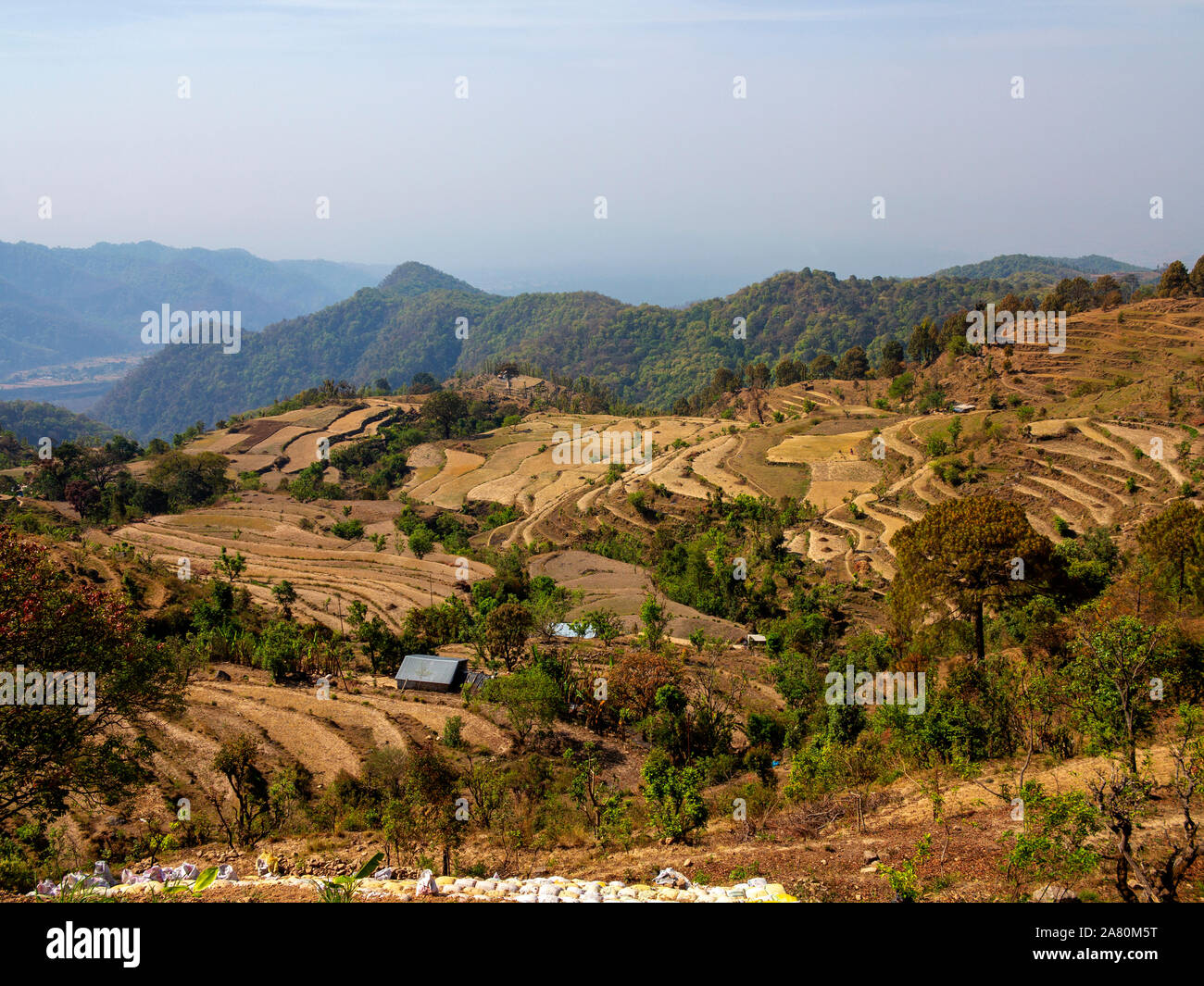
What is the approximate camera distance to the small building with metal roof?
23.3 meters

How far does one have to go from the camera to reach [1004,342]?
62.8 metres

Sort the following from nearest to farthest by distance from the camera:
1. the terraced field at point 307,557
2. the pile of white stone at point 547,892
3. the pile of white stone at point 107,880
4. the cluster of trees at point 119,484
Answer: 1. the pile of white stone at point 107,880
2. the pile of white stone at point 547,892
3. the terraced field at point 307,557
4. the cluster of trees at point 119,484

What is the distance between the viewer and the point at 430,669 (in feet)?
77.3

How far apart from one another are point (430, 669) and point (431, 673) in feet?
0.52

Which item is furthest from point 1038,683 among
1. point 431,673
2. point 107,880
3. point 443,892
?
point 431,673

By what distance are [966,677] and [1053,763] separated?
3.92 metres

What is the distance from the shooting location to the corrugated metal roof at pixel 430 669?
23312 mm

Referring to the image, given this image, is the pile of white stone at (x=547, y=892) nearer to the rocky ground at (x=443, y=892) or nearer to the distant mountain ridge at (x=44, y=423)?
the rocky ground at (x=443, y=892)

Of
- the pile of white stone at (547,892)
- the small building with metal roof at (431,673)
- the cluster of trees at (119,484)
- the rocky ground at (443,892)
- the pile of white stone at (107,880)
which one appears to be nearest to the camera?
the pile of white stone at (107,880)

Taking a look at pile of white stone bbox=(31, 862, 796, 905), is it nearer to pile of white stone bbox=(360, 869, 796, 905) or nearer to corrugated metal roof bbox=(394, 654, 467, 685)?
pile of white stone bbox=(360, 869, 796, 905)

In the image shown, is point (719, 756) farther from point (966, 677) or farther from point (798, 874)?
point (798, 874)

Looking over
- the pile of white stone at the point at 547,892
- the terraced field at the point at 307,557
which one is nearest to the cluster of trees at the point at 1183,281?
the terraced field at the point at 307,557

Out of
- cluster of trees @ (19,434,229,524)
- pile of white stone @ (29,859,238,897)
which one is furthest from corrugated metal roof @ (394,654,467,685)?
cluster of trees @ (19,434,229,524)
